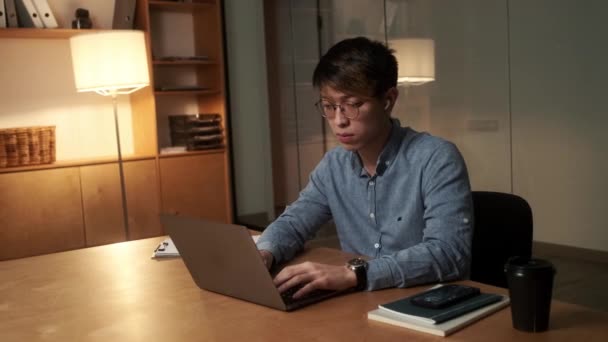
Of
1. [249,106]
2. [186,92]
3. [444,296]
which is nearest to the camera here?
[444,296]

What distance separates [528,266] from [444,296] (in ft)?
0.59

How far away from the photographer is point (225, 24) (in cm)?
500

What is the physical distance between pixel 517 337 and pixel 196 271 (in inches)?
27.8

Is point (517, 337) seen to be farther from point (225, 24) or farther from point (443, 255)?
point (225, 24)

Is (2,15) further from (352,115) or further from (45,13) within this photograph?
(352,115)

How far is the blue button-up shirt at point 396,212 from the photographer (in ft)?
4.52

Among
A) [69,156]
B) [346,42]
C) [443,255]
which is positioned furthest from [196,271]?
[69,156]

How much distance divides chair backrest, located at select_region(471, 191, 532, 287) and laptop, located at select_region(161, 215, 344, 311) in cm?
54

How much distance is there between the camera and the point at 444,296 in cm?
118

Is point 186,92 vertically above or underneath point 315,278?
above

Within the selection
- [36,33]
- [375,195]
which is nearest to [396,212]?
[375,195]

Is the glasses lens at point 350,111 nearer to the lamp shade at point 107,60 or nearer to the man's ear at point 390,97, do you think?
the man's ear at point 390,97

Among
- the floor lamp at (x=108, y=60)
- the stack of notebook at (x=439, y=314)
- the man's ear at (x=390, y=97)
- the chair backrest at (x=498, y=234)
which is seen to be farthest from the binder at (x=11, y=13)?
the stack of notebook at (x=439, y=314)

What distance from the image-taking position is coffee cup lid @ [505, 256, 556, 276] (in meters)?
1.05
